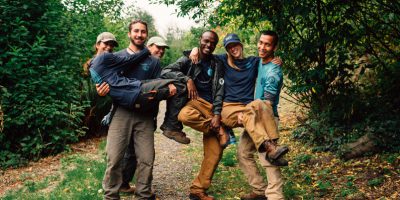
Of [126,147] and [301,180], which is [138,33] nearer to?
[126,147]

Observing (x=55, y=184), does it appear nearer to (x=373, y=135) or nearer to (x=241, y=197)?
(x=241, y=197)

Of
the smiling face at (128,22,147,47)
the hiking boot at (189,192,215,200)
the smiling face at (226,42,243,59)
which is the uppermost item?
the smiling face at (128,22,147,47)

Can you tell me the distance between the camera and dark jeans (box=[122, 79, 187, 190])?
4.44 metres

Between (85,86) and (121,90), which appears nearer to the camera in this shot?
(121,90)

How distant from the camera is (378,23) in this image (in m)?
6.12

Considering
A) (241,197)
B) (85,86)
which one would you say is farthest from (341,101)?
(85,86)

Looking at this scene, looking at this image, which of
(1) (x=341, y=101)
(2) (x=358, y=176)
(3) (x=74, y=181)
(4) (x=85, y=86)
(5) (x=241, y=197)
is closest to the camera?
(5) (x=241, y=197)

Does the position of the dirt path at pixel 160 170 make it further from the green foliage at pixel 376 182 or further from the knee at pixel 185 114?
the green foliage at pixel 376 182

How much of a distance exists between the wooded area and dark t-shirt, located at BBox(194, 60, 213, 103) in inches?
56.5

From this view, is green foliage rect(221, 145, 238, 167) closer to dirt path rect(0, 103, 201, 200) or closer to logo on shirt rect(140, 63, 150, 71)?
dirt path rect(0, 103, 201, 200)

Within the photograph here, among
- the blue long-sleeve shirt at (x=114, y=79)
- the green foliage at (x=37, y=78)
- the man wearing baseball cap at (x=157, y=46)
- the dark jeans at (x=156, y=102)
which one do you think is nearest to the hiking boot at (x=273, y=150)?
the dark jeans at (x=156, y=102)

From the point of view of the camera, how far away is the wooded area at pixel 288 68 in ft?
19.9

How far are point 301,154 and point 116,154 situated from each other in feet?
13.6

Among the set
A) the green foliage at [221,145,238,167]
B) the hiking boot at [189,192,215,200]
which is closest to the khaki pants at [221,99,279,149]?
the hiking boot at [189,192,215,200]
